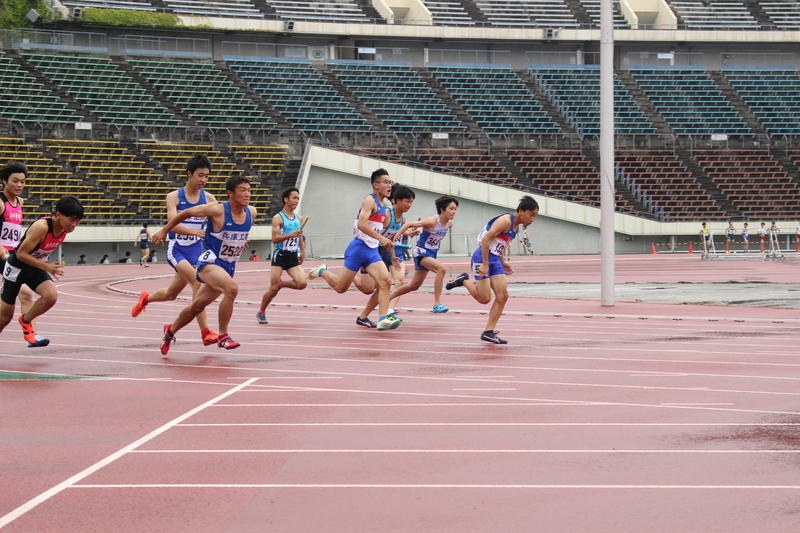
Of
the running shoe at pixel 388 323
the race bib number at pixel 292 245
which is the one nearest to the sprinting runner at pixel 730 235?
the race bib number at pixel 292 245

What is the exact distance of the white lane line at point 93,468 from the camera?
5129 mm

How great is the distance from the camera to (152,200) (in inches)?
1676

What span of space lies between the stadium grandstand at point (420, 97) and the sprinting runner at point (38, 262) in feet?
97.1

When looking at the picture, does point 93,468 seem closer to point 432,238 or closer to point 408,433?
point 408,433

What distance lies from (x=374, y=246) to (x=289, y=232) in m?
1.99

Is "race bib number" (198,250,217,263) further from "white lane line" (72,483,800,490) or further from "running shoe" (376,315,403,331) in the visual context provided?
"white lane line" (72,483,800,490)

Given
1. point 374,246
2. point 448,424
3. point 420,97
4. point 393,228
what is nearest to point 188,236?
point 374,246

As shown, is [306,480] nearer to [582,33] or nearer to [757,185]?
[757,185]

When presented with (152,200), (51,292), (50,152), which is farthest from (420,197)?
(51,292)

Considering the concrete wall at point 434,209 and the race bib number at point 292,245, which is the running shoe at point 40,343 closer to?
the race bib number at point 292,245

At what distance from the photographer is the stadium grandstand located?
4516cm

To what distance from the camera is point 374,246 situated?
14.4 m

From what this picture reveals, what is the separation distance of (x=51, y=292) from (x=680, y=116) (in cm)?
4897

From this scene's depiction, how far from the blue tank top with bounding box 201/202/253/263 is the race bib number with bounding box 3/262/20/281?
1.93 meters
